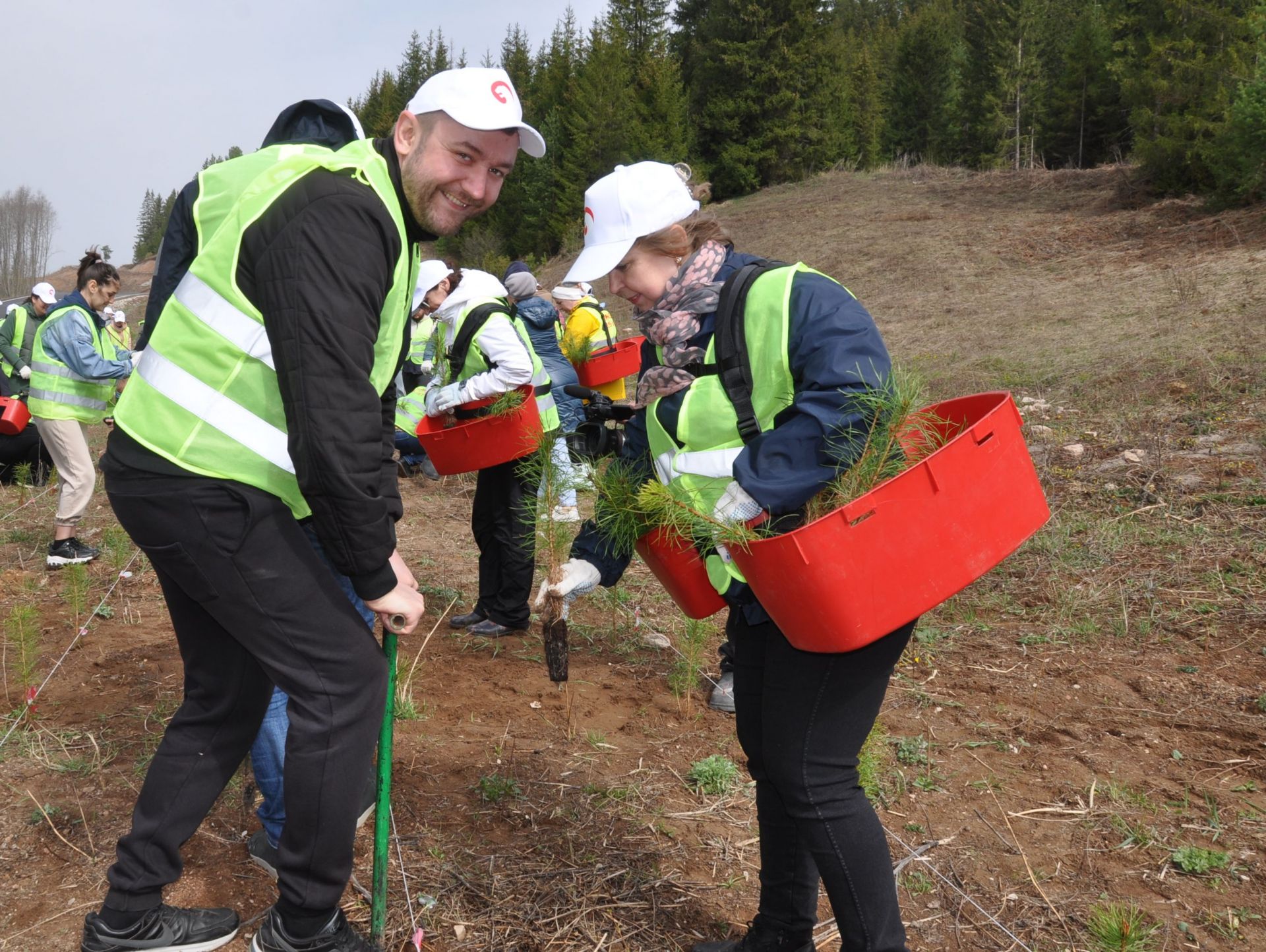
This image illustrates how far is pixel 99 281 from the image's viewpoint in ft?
19.7

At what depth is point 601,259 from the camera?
6.65ft

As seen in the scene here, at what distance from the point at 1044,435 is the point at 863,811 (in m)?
5.58

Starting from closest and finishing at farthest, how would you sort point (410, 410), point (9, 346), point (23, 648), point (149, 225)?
point (23, 648) < point (410, 410) < point (9, 346) < point (149, 225)

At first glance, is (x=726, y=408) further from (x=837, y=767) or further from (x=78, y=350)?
(x=78, y=350)

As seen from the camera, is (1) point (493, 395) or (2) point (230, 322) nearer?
(2) point (230, 322)

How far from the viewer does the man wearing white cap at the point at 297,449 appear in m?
1.67

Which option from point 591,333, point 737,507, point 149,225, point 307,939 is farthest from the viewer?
point 149,225

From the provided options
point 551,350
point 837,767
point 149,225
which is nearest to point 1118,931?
point 837,767

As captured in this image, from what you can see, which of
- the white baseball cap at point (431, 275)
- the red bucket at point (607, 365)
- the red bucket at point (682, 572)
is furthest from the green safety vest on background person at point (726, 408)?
the red bucket at point (607, 365)

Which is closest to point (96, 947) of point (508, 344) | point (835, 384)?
point (835, 384)

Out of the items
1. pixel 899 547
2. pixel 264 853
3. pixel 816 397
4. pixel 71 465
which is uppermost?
pixel 816 397

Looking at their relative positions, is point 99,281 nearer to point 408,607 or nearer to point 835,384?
point 408,607

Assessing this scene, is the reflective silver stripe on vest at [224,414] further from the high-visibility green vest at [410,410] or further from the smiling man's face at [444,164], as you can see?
the high-visibility green vest at [410,410]

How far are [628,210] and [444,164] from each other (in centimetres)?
38
